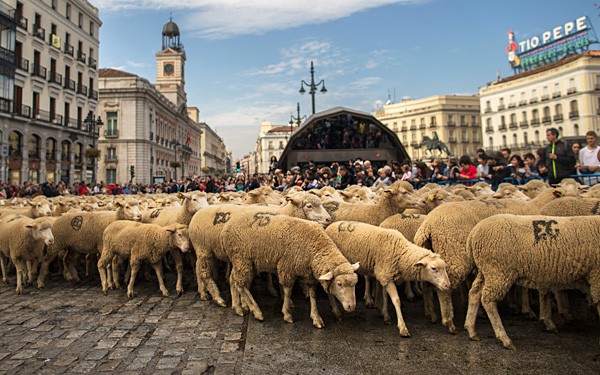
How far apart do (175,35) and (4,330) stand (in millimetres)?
91062

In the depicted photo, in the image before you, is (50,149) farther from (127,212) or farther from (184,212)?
(184,212)

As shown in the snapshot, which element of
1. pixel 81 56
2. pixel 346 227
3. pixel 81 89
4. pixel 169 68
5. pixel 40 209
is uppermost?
pixel 169 68

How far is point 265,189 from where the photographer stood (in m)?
8.49

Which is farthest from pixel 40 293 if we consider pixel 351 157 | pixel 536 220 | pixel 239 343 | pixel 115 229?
pixel 351 157

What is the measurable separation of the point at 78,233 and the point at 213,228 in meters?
3.12

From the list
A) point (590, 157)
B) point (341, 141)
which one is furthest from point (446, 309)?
point (341, 141)

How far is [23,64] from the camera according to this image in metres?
33.2

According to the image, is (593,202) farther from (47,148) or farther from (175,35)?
(175,35)

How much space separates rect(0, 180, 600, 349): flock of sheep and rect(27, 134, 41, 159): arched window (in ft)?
104

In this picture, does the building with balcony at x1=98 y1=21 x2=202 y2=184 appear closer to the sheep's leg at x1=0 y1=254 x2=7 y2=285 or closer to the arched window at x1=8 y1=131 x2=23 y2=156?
the arched window at x1=8 y1=131 x2=23 y2=156

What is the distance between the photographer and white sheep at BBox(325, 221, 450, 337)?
13.9ft

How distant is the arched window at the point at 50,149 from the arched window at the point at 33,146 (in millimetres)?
1226

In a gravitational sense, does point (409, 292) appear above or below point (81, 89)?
below

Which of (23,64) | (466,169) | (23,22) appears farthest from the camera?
(23,22)
